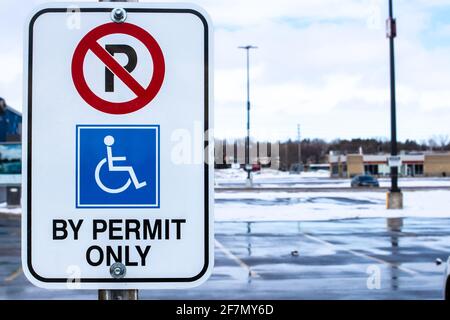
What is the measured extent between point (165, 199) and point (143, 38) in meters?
0.40

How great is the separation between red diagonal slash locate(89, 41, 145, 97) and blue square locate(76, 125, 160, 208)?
0.31ft

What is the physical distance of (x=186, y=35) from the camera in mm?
1724

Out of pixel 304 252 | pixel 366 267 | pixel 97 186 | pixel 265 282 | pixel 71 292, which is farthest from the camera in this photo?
pixel 304 252

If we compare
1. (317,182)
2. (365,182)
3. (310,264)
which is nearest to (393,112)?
(310,264)

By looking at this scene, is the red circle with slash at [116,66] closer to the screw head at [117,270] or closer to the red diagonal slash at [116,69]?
the red diagonal slash at [116,69]

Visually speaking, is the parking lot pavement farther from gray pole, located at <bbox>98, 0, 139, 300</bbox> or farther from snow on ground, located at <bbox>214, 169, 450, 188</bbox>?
snow on ground, located at <bbox>214, 169, 450, 188</bbox>

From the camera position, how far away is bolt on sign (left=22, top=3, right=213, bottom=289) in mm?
1649

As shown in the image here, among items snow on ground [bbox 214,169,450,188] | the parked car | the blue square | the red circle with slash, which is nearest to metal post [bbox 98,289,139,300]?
the blue square

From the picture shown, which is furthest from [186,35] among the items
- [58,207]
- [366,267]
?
[366,267]

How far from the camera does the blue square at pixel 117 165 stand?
1637 millimetres

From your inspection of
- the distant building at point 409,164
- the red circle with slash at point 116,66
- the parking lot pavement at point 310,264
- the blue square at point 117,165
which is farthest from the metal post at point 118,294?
the distant building at point 409,164

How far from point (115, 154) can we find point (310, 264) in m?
10.4

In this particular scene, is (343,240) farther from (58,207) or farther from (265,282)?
(58,207)
